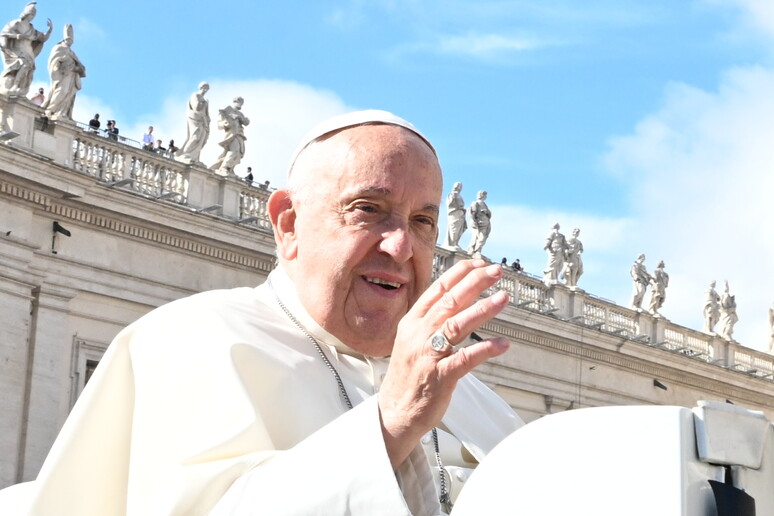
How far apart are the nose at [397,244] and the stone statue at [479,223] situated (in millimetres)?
19646

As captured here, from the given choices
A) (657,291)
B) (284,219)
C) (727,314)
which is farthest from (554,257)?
(284,219)

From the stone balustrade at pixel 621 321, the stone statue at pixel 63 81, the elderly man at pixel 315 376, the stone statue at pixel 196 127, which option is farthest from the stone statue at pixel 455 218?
the elderly man at pixel 315 376

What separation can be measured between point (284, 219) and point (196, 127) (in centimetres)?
1533

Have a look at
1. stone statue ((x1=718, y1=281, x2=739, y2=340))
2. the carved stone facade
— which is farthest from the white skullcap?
stone statue ((x1=718, y1=281, x2=739, y2=340))

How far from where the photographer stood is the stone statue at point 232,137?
1819 cm

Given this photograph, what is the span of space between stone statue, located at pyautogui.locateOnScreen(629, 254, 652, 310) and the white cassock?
75.2 ft

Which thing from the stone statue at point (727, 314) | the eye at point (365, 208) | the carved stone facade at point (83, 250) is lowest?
the eye at point (365, 208)

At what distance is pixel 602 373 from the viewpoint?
2391 centimetres

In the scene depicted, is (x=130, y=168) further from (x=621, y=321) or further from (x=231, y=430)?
(x=231, y=430)

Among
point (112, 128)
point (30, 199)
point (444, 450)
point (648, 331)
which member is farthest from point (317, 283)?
point (648, 331)

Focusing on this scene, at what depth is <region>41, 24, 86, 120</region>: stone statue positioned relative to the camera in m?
16.0

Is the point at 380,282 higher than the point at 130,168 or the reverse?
the reverse

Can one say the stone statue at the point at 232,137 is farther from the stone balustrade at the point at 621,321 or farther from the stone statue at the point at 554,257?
the stone statue at the point at 554,257

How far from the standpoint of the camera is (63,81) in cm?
1605
